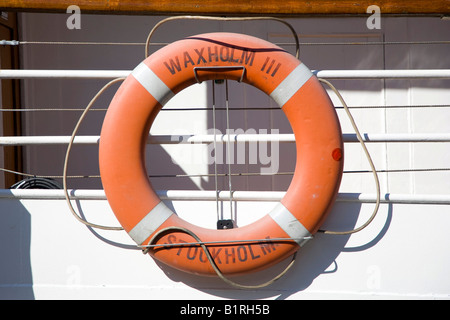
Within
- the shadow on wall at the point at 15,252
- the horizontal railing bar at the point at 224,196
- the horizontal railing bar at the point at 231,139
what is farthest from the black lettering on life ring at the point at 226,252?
the shadow on wall at the point at 15,252

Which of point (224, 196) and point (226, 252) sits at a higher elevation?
point (224, 196)

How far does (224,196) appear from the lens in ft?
4.68

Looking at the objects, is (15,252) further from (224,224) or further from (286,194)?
(286,194)

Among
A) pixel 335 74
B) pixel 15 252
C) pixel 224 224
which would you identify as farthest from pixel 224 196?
pixel 15 252

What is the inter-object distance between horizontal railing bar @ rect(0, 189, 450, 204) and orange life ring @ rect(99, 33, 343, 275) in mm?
63

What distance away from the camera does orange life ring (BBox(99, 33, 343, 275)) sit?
53.7 inches

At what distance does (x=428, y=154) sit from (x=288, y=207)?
1.35m

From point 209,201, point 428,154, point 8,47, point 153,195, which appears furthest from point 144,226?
point 428,154

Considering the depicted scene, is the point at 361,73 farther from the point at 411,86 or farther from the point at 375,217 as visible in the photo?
the point at 411,86

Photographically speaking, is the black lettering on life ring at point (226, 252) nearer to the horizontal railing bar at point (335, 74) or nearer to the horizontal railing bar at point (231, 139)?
the horizontal railing bar at point (231, 139)

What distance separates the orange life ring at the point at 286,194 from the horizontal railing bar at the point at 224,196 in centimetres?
6

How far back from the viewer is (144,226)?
137cm

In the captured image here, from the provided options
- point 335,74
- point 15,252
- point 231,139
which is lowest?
point 15,252

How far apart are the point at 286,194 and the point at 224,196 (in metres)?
0.20
